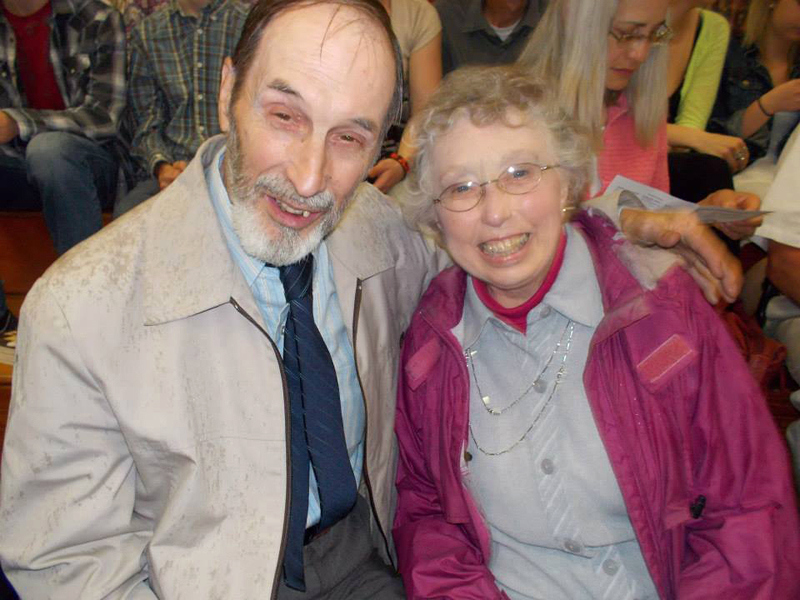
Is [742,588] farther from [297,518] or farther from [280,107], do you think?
[280,107]

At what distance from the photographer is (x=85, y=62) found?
9.45 ft

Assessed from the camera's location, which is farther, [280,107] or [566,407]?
[566,407]

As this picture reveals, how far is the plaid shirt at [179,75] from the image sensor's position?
115 inches

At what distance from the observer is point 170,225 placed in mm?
1288

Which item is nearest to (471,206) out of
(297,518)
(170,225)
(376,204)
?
(376,204)

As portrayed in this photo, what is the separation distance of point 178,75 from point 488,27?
1.42 m

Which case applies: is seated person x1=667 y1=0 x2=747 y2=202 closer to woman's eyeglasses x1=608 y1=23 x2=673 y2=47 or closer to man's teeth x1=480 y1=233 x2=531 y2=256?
woman's eyeglasses x1=608 y1=23 x2=673 y2=47

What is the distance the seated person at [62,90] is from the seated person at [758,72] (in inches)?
107

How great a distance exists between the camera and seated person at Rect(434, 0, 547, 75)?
9.64 ft

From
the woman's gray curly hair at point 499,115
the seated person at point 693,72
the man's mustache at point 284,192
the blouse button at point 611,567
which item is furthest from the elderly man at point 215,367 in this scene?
the seated person at point 693,72

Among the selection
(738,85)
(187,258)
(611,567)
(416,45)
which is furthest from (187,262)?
(738,85)

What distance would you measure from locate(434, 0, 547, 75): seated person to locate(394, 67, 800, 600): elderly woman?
1.54m

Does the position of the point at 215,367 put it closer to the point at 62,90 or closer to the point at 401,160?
the point at 401,160

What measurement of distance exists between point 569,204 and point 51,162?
213 centimetres
